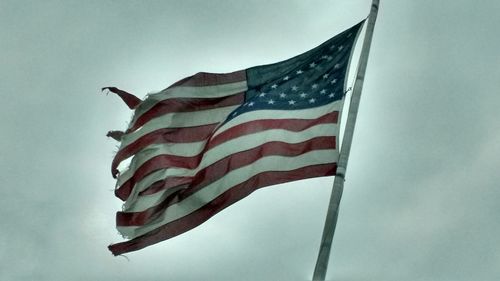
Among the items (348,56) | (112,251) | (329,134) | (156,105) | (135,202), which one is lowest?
(112,251)

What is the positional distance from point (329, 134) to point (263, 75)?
12.1 feet

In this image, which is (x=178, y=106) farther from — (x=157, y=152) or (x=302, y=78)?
(x=302, y=78)

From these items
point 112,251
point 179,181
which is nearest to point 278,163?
point 179,181

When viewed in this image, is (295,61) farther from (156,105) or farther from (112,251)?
(112,251)

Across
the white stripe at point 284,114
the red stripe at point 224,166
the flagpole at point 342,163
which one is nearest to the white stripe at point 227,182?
the red stripe at point 224,166

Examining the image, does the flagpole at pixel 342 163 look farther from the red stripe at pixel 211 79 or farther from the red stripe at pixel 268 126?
the red stripe at pixel 211 79

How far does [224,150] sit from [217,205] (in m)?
1.57

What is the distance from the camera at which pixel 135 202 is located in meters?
23.9

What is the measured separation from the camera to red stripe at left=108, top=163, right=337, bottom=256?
21.6m

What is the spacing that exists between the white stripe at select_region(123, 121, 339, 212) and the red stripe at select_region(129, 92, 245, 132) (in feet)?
6.32

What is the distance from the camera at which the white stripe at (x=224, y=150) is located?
22.3m

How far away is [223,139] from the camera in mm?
23688

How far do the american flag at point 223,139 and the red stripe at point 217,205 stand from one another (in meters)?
0.03

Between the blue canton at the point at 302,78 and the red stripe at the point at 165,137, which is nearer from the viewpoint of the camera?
the blue canton at the point at 302,78
